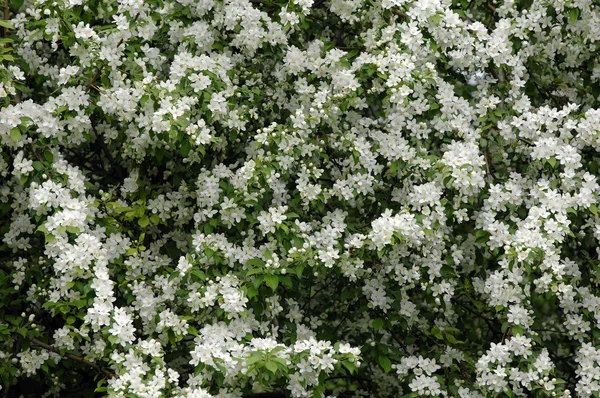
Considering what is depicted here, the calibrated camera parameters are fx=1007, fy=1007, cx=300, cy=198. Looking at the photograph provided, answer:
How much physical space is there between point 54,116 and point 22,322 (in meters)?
1.06

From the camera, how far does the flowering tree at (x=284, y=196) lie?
4.57 meters

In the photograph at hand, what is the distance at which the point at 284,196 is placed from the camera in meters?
4.88

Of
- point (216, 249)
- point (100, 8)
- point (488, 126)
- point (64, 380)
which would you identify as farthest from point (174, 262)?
point (488, 126)

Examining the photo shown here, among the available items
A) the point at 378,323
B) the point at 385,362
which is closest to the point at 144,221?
the point at 378,323

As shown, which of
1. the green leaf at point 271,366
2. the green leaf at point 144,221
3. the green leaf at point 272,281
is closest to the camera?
the green leaf at point 271,366

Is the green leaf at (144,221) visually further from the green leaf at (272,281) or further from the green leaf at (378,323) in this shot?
the green leaf at (378,323)

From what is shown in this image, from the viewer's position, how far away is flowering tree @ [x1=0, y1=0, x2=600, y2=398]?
4.57 metres

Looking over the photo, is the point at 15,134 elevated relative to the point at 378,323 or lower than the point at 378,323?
elevated

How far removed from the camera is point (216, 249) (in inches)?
184

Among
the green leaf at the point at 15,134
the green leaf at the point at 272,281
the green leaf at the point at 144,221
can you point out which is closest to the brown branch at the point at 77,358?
the green leaf at the point at 144,221

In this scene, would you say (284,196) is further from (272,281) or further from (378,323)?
(378,323)

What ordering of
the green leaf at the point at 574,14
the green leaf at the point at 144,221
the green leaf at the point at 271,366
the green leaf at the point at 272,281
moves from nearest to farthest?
the green leaf at the point at 271,366 < the green leaf at the point at 272,281 < the green leaf at the point at 144,221 < the green leaf at the point at 574,14

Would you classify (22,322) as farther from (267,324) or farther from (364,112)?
(364,112)

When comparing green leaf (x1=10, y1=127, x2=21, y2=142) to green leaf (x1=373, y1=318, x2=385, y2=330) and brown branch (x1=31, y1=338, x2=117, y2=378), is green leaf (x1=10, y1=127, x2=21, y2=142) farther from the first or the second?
green leaf (x1=373, y1=318, x2=385, y2=330)
